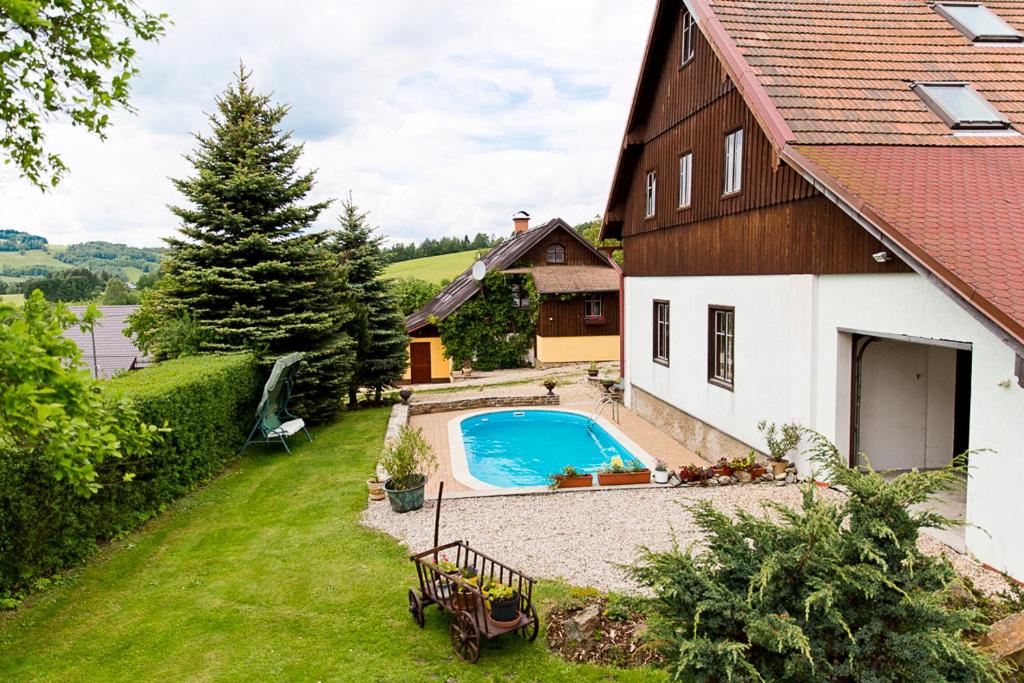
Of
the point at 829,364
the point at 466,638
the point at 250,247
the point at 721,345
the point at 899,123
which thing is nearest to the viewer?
the point at 466,638

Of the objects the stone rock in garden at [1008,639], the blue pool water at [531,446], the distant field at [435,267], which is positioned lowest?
the blue pool water at [531,446]

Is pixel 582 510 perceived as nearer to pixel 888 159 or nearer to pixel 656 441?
pixel 656 441

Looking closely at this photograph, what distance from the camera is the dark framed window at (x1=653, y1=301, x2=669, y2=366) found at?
16141 mm

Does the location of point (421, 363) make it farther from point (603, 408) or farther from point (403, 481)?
point (403, 481)

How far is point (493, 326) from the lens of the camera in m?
30.1

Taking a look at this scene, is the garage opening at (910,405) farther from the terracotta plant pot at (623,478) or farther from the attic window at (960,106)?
the attic window at (960,106)

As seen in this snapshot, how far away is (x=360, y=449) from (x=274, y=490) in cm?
319

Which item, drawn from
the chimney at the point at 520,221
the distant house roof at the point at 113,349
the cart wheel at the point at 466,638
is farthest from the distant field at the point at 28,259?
the cart wheel at the point at 466,638

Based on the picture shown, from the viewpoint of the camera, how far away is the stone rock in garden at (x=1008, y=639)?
433 cm

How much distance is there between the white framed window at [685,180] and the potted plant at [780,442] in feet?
17.6

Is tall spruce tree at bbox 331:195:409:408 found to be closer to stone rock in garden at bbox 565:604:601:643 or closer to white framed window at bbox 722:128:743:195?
white framed window at bbox 722:128:743:195

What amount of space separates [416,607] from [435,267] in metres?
73.9

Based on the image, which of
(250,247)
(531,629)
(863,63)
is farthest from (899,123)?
(250,247)

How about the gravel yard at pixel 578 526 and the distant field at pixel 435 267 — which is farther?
the distant field at pixel 435 267
